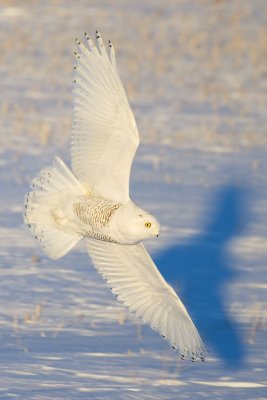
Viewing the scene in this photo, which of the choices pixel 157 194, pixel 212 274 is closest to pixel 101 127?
pixel 212 274

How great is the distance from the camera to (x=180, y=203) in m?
10.0

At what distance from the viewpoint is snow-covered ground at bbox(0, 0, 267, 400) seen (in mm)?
6184

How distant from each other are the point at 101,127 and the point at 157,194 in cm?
434

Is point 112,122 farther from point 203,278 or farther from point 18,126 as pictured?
point 18,126

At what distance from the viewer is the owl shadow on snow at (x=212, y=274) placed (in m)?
6.87

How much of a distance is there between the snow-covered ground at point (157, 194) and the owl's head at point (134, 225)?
771 millimetres

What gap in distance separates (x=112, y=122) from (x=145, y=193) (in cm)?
436

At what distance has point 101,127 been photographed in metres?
5.91

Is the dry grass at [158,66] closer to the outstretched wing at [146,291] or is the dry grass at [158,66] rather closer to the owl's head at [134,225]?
the outstretched wing at [146,291]

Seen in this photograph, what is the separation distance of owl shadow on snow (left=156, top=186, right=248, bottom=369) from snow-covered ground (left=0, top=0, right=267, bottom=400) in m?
0.01

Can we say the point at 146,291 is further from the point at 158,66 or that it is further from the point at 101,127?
the point at 158,66

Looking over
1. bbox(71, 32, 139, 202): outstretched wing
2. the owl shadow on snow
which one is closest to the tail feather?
bbox(71, 32, 139, 202): outstretched wing

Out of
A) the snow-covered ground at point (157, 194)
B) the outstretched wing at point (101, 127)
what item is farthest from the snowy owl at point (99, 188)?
the snow-covered ground at point (157, 194)

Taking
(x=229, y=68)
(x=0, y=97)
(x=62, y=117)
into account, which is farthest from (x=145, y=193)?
(x=229, y=68)
